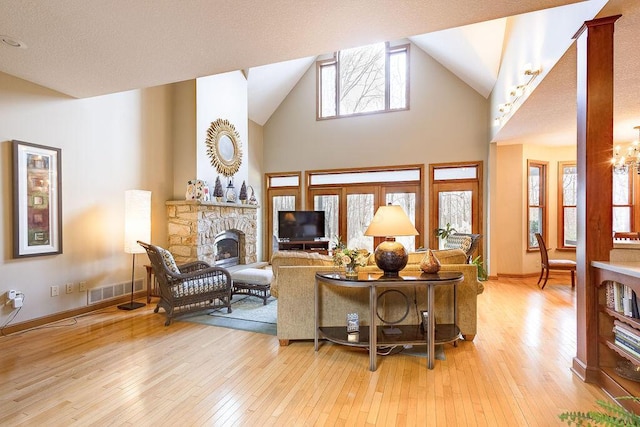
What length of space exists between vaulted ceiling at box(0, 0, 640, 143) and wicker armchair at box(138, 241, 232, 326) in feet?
6.51

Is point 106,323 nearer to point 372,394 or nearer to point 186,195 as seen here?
point 186,195

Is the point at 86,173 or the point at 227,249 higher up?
the point at 86,173

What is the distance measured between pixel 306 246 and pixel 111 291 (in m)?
3.78

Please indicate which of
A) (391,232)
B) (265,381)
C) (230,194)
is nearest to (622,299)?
(391,232)

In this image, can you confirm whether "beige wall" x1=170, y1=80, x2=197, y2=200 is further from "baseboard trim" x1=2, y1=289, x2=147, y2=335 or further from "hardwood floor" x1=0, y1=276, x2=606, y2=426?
"hardwood floor" x1=0, y1=276, x2=606, y2=426

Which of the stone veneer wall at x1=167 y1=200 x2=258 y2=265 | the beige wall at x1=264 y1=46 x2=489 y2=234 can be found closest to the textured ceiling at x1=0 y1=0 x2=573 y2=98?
the stone veneer wall at x1=167 y1=200 x2=258 y2=265

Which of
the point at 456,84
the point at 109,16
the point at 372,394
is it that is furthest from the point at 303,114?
the point at 372,394

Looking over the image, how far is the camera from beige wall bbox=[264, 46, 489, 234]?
6730 millimetres

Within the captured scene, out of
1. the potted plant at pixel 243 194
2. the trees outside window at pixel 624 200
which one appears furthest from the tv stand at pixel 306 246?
the trees outside window at pixel 624 200

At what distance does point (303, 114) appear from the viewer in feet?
26.0

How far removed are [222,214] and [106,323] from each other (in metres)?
2.47

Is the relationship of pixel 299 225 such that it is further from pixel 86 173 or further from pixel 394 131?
pixel 86 173

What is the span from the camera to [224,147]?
6020mm

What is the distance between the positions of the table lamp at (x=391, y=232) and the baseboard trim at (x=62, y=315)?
12.3ft
